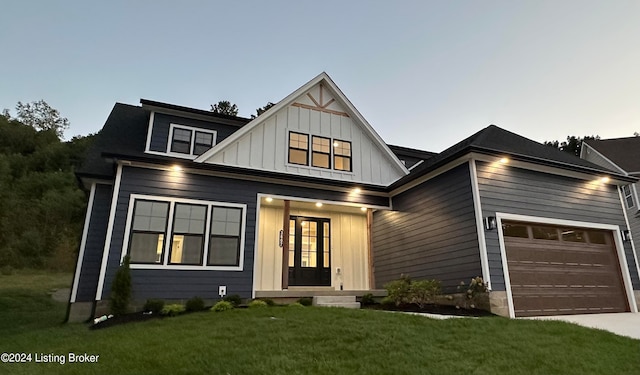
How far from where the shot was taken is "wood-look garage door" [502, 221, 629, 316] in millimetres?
7871

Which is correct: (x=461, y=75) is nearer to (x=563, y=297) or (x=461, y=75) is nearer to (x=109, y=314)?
(x=563, y=297)

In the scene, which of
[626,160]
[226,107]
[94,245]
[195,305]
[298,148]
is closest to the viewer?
[195,305]

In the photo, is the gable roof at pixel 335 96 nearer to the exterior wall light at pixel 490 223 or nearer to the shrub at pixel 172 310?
the exterior wall light at pixel 490 223

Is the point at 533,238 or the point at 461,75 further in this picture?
the point at 461,75

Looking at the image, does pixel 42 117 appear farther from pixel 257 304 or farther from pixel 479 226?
pixel 479 226

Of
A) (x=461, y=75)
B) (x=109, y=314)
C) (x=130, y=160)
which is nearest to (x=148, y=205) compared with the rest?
(x=130, y=160)

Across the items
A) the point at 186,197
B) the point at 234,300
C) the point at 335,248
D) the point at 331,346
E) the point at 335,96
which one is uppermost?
the point at 335,96

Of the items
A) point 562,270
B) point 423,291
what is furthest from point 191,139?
point 562,270

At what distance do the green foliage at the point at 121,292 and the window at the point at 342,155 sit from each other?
6.19 m

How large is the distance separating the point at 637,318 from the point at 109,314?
10.9 meters

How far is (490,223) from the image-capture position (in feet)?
25.3

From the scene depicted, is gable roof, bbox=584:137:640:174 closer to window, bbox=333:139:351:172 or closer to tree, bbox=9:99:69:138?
window, bbox=333:139:351:172

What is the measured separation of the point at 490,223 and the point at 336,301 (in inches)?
154

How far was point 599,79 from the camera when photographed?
15.2m
